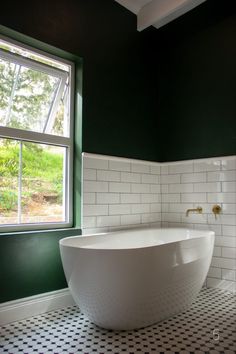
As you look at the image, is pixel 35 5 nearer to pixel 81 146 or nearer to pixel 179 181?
pixel 81 146

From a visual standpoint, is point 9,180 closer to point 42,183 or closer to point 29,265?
point 42,183

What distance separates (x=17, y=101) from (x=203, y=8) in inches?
99.2

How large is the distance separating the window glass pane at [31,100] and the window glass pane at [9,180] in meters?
0.21

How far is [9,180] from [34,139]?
44cm

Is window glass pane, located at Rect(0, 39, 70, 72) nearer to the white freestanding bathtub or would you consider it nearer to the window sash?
the window sash

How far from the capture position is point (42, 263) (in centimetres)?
261

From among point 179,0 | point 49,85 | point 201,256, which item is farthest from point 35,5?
point 201,256

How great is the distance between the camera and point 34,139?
272 centimetres

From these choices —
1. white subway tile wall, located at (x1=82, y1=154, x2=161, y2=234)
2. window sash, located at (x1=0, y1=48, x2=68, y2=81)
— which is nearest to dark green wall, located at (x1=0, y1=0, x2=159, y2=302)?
white subway tile wall, located at (x1=82, y1=154, x2=161, y2=234)

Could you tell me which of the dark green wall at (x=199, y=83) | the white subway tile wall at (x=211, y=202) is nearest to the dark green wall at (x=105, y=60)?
the dark green wall at (x=199, y=83)

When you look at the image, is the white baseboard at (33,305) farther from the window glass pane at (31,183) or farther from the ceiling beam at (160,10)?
the ceiling beam at (160,10)

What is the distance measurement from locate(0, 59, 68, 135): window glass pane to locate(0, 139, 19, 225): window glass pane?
0.21 meters

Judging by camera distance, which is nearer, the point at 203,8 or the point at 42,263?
the point at 42,263

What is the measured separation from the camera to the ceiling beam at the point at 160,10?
3.32 meters
